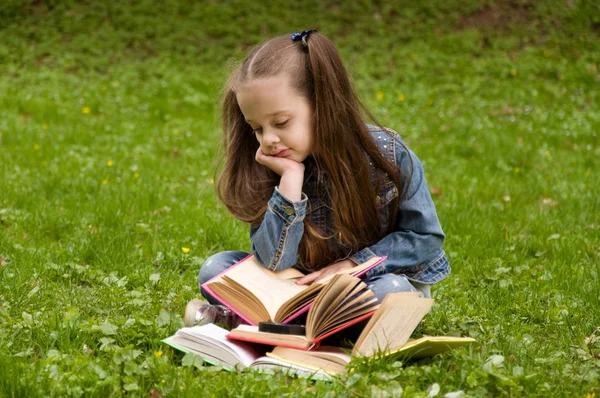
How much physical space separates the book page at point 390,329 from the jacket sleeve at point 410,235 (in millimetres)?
412

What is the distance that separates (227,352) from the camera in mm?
2611

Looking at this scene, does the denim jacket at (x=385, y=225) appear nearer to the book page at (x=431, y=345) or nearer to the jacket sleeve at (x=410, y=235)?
the jacket sleeve at (x=410, y=235)

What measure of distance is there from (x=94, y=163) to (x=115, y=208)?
162cm

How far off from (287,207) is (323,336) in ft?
1.94

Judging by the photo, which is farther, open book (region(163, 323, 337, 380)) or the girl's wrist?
the girl's wrist

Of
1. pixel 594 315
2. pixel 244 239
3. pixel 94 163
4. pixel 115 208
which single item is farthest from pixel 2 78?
pixel 594 315

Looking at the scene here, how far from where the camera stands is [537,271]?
160 inches

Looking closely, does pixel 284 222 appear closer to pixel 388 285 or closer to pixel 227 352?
pixel 388 285

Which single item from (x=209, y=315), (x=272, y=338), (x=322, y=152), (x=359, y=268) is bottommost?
→ (x=209, y=315)

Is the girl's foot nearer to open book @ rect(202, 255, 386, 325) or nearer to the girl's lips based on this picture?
open book @ rect(202, 255, 386, 325)

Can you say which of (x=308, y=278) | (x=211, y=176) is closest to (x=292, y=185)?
(x=308, y=278)

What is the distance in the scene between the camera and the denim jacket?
301cm

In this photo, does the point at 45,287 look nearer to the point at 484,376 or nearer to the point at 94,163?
the point at 484,376

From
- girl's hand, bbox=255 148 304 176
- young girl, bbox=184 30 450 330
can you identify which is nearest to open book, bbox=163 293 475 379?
young girl, bbox=184 30 450 330
